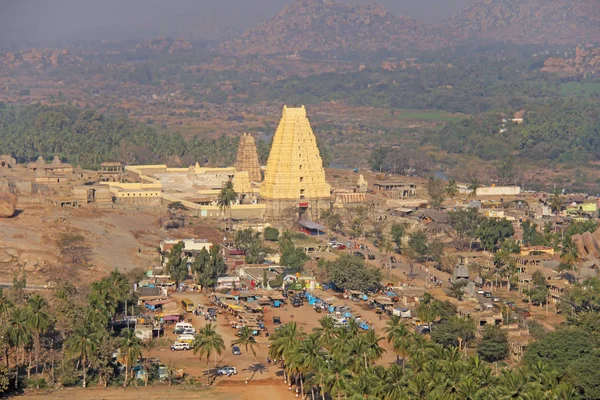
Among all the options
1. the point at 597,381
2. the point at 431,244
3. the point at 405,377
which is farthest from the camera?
the point at 431,244

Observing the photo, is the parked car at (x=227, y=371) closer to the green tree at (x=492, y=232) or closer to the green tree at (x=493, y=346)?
the green tree at (x=493, y=346)

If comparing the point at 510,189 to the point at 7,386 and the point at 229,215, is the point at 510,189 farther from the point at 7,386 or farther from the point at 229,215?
the point at 7,386

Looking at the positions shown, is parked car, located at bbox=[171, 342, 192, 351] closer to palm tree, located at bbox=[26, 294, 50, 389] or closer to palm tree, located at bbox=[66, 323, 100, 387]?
palm tree, located at bbox=[66, 323, 100, 387]

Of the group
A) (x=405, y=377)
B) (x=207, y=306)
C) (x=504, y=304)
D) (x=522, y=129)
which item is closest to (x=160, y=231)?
(x=207, y=306)

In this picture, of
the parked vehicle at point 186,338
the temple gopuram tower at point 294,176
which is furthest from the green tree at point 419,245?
the parked vehicle at point 186,338

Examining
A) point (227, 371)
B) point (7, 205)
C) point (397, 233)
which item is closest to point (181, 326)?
point (227, 371)

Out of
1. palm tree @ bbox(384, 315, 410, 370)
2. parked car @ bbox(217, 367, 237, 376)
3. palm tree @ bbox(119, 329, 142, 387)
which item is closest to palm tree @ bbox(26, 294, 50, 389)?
palm tree @ bbox(119, 329, 142, 387)
